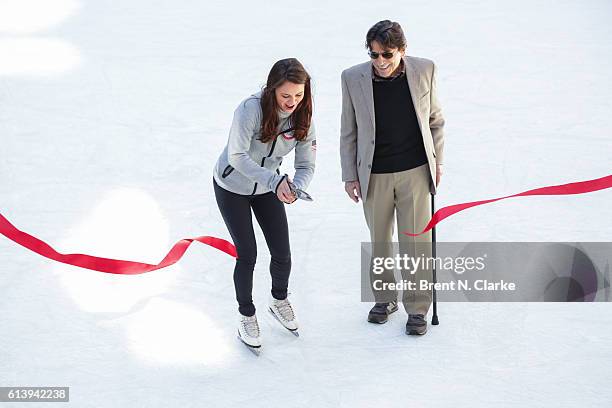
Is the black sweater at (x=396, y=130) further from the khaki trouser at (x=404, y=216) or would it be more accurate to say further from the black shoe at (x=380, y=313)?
the black shoe at (x=380, y=313)

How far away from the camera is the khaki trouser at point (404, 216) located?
346 centimetres

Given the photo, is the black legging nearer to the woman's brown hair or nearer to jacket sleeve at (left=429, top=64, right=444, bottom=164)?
the woman's brown hair

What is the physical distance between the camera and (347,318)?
3742mm

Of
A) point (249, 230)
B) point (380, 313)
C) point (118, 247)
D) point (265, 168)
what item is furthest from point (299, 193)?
point (118, 247)

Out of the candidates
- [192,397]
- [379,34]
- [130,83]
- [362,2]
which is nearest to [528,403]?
[192,397]

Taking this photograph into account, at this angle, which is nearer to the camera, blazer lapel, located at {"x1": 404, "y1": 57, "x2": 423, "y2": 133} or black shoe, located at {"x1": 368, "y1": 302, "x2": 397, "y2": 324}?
blazer lapel, located at {"x1": 404, "y1": 57, "x2": 423, "y2": 133}

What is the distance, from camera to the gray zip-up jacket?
3.15 metres

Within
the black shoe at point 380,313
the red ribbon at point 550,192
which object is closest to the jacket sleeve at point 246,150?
the red ribbon at point 550,192

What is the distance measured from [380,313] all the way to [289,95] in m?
1.07

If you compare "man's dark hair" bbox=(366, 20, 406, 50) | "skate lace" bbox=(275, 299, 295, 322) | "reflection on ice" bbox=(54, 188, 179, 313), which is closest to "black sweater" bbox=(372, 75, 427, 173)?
"man's dark hair" bbox=(366, 20, 406, 50)

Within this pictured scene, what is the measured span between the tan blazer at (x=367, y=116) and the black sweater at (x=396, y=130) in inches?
1.3

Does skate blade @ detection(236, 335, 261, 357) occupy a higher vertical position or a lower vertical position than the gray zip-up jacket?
lower

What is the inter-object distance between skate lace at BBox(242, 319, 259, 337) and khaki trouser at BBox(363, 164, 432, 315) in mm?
536

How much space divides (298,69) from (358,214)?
167 cm
